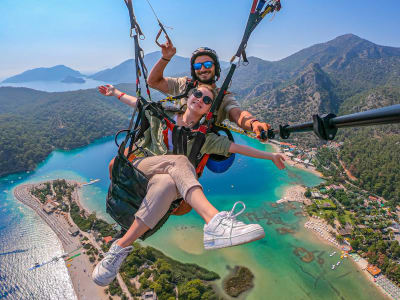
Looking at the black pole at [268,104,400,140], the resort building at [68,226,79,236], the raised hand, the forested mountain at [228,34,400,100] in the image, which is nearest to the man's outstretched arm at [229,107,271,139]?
the black pole at [268,104,400,140]

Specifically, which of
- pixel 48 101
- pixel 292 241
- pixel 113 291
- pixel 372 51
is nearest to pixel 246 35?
pixel 113 291

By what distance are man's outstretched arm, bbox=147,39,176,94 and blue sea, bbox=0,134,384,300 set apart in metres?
11.4

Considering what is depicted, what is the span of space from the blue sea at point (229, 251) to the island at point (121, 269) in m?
0.51

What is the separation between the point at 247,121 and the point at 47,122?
52.3 meters

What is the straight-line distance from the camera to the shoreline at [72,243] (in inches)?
464

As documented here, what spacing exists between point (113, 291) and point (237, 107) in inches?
492

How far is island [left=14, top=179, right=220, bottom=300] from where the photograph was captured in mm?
10820

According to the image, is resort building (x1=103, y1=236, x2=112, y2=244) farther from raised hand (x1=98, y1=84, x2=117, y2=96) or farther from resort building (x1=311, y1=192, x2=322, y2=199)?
resort building (x1=311, y1=192, x2=322, y2=199)

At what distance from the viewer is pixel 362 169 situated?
2389cm

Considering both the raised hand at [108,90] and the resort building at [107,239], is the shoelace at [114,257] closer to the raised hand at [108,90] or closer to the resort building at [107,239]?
the raised hand at [108,90]

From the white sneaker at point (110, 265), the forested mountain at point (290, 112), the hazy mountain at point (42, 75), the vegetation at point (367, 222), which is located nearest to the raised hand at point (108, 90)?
the white sneaker at point (110, 265)

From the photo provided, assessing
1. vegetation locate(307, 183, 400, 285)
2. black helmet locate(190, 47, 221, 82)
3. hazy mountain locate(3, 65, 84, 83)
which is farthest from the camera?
hazy mountain locate(3, 65, 84, 83)

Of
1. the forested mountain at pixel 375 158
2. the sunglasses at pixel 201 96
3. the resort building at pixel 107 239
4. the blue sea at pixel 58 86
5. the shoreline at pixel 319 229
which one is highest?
the sunglasses at pixel 201 96

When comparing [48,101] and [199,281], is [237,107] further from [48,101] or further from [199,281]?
[48,101]
